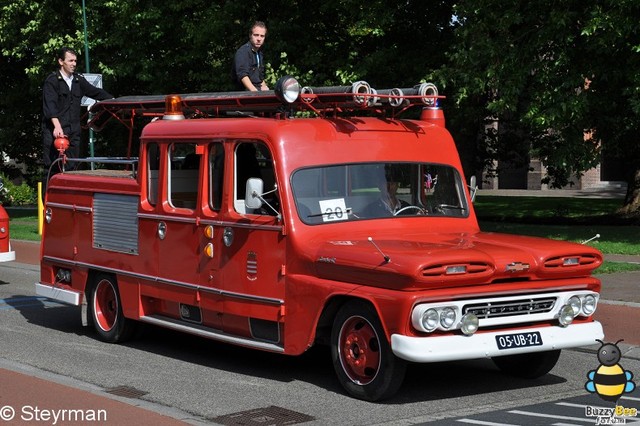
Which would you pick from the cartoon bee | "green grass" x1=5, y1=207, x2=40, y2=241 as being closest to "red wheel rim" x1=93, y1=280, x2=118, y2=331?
the cartoon bee

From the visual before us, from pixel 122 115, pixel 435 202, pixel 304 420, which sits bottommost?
pixel 304 420

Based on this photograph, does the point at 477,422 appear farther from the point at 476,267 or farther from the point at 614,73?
the point at 614,73

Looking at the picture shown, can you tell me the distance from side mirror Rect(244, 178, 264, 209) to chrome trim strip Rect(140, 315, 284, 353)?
107 cm

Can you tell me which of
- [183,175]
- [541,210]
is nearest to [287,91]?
[183,175]

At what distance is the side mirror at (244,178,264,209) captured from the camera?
8773mm

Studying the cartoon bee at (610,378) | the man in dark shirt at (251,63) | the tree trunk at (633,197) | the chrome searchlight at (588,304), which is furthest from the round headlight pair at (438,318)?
the tree trunk at (633,197)

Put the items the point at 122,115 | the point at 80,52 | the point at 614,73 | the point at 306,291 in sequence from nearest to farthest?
the point at 306,291
the point at 122,115
the point at 614,73
the point at 80,52

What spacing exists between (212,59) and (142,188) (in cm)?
1835

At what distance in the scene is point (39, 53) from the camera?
31.3 metres

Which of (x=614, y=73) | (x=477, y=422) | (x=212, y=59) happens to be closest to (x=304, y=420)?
(x=477, y=422)

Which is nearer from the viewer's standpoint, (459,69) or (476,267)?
(476,267)

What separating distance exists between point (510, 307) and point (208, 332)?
2689 mm

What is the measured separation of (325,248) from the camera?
841 cm

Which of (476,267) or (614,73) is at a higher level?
(614,73)
